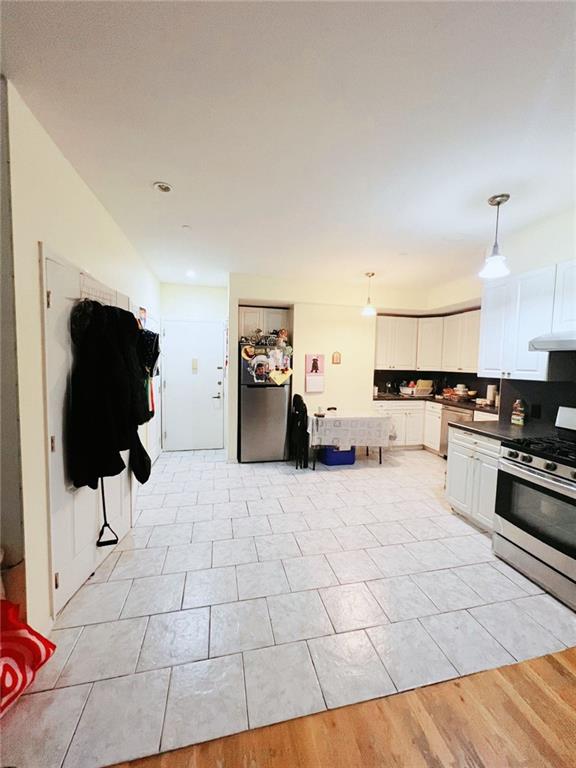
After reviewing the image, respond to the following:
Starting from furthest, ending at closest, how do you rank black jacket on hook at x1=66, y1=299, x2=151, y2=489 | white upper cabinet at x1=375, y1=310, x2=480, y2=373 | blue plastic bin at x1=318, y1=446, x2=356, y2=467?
white upper cabinet at x1=375, y1=310, x2=480, y2=373
blue plastic bin at x1=318, y1=446, x2=356, y2=467
black jacket on hook at x1=66, y1=299, x2=151, y2=489

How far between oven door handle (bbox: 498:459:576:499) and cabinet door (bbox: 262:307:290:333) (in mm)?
3451

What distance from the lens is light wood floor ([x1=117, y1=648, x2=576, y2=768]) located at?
120 centimetres

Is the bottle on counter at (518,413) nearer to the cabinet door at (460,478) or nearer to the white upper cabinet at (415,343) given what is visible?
the cabinet door at (460,478)

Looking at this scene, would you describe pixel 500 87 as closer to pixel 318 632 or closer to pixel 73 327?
pixel 73 327

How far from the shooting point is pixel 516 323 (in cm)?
287

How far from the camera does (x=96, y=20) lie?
3.63 ft

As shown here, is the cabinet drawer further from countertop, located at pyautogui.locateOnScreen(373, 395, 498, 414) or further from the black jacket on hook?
the black jacket on hook

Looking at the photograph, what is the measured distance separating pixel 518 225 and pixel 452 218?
2.23 ft

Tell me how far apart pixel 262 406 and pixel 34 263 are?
323 cm

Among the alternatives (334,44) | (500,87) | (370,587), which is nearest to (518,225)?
(500,87)

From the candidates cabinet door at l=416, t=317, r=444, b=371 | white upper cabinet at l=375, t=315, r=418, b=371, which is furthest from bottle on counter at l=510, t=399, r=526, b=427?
Result: white upper cabinet at l=375, t=315, r=418, b=371

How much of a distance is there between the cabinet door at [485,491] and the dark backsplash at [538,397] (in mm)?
734

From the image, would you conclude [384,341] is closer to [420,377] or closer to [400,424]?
[420,377]

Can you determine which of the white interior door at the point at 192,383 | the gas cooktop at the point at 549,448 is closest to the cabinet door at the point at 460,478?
the gas cooktop at the point at 549,448
